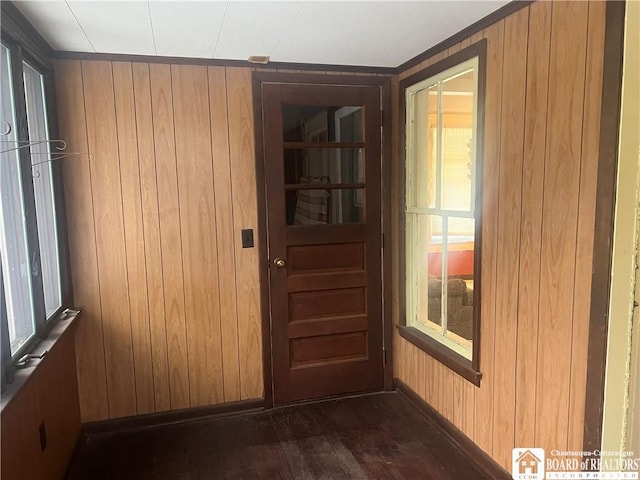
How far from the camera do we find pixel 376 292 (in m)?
3.17

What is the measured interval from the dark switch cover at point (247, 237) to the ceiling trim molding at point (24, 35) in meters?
1.38

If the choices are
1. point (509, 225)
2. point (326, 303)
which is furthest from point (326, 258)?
point (509, 225)

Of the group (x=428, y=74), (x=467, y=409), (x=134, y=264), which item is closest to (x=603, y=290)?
(x=467, y=409)

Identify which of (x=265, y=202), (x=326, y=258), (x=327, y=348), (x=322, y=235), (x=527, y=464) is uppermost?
(x=265, y=202)

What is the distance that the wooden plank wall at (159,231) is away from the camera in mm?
2635

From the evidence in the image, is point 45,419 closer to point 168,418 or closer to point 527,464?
point 168,418

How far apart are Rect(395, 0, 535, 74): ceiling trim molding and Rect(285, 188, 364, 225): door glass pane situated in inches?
34.1

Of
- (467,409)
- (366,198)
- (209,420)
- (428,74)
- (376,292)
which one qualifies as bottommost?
(209,420)

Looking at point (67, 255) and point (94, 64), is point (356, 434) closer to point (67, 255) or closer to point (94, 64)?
point (67, 255)

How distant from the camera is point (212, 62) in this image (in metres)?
2.73

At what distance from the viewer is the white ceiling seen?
6.40 feet

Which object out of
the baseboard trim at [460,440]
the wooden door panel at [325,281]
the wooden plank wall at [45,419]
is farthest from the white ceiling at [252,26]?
the baseboard trim at [460,440]

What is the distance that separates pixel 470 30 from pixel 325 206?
4.33ft

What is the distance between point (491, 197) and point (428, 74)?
91 cm
